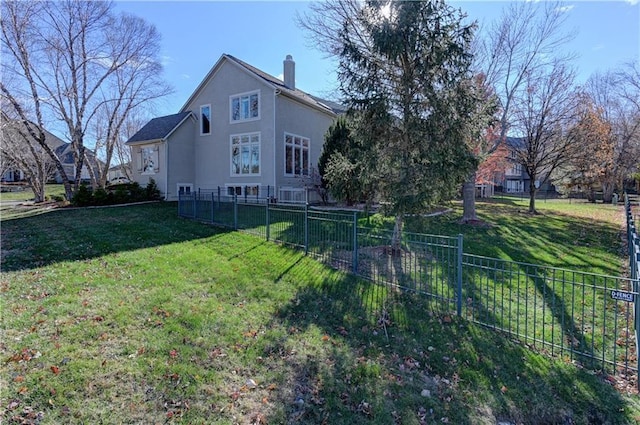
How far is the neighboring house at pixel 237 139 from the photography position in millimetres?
18359

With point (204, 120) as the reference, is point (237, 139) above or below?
below

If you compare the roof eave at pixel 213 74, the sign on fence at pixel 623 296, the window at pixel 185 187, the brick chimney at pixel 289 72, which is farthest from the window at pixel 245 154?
the sign on fence at pixel 623 296

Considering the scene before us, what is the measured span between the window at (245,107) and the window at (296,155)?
2299 mm

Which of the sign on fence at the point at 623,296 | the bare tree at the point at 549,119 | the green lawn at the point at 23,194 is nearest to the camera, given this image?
the sign on fence at the point at 623,296

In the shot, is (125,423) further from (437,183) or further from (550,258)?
(550,258)

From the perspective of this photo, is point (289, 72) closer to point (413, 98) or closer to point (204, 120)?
point (204, 120)

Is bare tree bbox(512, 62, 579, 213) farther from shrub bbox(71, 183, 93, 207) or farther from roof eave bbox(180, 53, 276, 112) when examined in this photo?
shrub bbox(71, 183, 93, 207)

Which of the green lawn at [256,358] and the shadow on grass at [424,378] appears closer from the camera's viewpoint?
the green lawn at [256,358]

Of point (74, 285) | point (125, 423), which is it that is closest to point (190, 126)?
point (74, 285)

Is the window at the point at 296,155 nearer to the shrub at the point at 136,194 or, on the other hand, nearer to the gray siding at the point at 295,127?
the gray siding at the point at 295,127

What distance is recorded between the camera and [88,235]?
10273mm

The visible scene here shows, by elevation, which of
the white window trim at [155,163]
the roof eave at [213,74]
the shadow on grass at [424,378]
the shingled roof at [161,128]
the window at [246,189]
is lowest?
the shadow on grass at [424,378]

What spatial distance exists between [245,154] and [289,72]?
20.5ft

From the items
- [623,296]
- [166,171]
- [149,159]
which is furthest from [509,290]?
[149,159]
